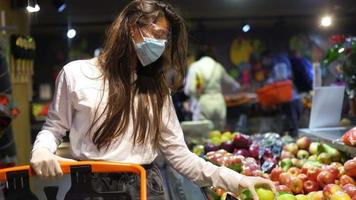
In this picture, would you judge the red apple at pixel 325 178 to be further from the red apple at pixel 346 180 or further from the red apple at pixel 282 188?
the red apple at pixel 282 188

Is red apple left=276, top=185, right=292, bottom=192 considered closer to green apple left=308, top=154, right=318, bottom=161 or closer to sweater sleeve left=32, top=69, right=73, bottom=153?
green apple left=308, top=154, right=318, bottom=161

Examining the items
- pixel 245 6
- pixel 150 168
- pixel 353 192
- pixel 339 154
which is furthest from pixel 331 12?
pixel 150 168

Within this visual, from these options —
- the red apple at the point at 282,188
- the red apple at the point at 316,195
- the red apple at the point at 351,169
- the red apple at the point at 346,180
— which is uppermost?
the red apple at the point at 351,169

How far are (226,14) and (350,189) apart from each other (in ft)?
22.9

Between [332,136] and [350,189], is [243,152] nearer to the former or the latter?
[332,136]

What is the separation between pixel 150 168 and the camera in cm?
166

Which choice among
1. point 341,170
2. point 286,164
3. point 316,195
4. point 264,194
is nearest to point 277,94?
point 286,164

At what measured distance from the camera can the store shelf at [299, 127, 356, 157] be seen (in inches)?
98.5

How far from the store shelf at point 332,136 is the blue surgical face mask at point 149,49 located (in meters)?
1.35

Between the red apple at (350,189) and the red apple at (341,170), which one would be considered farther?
the red apple at (341,170)

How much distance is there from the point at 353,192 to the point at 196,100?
4240mm

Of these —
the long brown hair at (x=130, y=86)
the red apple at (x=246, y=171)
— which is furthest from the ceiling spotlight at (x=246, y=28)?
the long brown hair at (x=130, y=86)

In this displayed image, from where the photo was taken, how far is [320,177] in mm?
2314

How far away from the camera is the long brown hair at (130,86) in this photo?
157 centimetres
